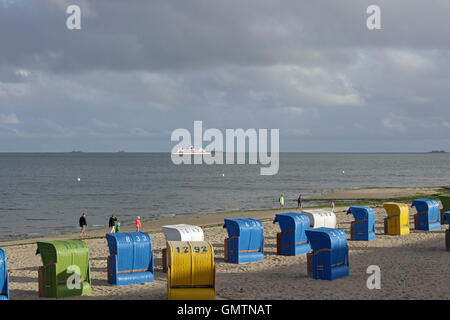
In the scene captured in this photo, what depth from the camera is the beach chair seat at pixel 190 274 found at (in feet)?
40.7

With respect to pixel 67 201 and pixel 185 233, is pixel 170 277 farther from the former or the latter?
pixel 67 201

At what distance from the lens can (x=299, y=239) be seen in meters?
19.7

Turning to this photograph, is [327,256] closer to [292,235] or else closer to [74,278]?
[292,235]

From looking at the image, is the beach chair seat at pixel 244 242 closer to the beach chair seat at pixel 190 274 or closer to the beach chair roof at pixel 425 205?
the beach chair seat at pixel 190 274

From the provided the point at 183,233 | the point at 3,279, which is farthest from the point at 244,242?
the point at 3,279

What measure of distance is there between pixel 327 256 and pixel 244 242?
396 cm

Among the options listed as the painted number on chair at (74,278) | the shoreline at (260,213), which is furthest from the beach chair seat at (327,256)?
the shoreline at (260,213)

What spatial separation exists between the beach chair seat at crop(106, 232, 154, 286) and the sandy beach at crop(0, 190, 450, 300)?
0.30 metres

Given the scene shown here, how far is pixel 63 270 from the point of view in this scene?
44.1 ft

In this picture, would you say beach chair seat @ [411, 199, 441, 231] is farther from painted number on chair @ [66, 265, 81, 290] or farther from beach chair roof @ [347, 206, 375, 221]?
painted number on chair @ [66, 265, 81, 290]

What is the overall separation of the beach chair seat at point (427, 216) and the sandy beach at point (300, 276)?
2564 mm

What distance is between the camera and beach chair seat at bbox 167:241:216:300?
12.4 m
